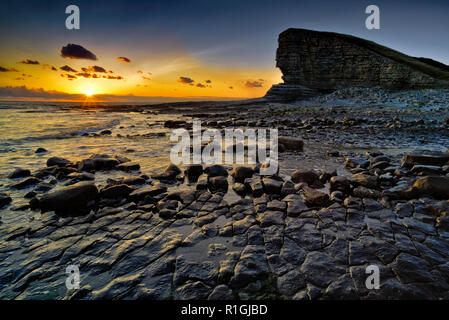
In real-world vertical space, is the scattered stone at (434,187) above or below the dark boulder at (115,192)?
above

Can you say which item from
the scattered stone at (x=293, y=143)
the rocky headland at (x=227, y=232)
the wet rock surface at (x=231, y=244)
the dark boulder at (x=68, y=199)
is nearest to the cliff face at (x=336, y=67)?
the scattered stone at (x=293, y=143)

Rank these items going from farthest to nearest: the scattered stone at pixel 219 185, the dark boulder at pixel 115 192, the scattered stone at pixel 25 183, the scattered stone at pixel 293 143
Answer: the scattered stone at pixel 293 143, the scattered stone at pixel 25 183, the scattered stone at pixel 219 185, the dark boulder at pixel 115 192

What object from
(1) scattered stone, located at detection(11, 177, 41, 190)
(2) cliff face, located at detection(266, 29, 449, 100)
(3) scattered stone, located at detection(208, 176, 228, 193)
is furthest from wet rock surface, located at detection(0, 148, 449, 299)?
(2) cliff face, located at detection(266, 29, 449, 100)

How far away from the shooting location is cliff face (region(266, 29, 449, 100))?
3300cm

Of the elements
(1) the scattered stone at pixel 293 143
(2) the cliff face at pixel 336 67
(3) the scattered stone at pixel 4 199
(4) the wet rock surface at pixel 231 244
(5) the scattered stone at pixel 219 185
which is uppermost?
(2) the cliff face at pixel 336 67

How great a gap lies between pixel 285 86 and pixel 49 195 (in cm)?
4193

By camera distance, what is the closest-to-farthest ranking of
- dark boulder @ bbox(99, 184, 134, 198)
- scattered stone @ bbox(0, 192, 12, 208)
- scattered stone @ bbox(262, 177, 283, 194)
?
scattered stone @ bbox(0, 192, 12, 208) → dark boulder @ bbox(99, 184, 134, 198) → scattered stone @ bbox(262, 177, 283, 194)

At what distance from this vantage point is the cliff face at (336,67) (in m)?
33.0

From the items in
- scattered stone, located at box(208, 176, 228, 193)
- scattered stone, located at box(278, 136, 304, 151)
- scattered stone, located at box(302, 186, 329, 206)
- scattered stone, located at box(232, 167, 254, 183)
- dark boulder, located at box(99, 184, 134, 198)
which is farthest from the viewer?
scattered stone, located at box(278, 136, 304, 151)

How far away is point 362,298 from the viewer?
1.97 meters

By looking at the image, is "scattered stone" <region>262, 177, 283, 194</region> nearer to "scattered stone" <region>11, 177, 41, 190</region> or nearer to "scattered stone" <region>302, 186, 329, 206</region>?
"scattered stone" <region>302, 186, 329, 206</region>

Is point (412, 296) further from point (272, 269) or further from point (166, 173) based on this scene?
point (166, 173)

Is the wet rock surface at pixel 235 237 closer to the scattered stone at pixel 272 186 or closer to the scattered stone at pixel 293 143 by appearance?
the scattered stone at pixel 272 186

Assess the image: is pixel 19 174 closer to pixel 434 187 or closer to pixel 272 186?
pixel 272 186
